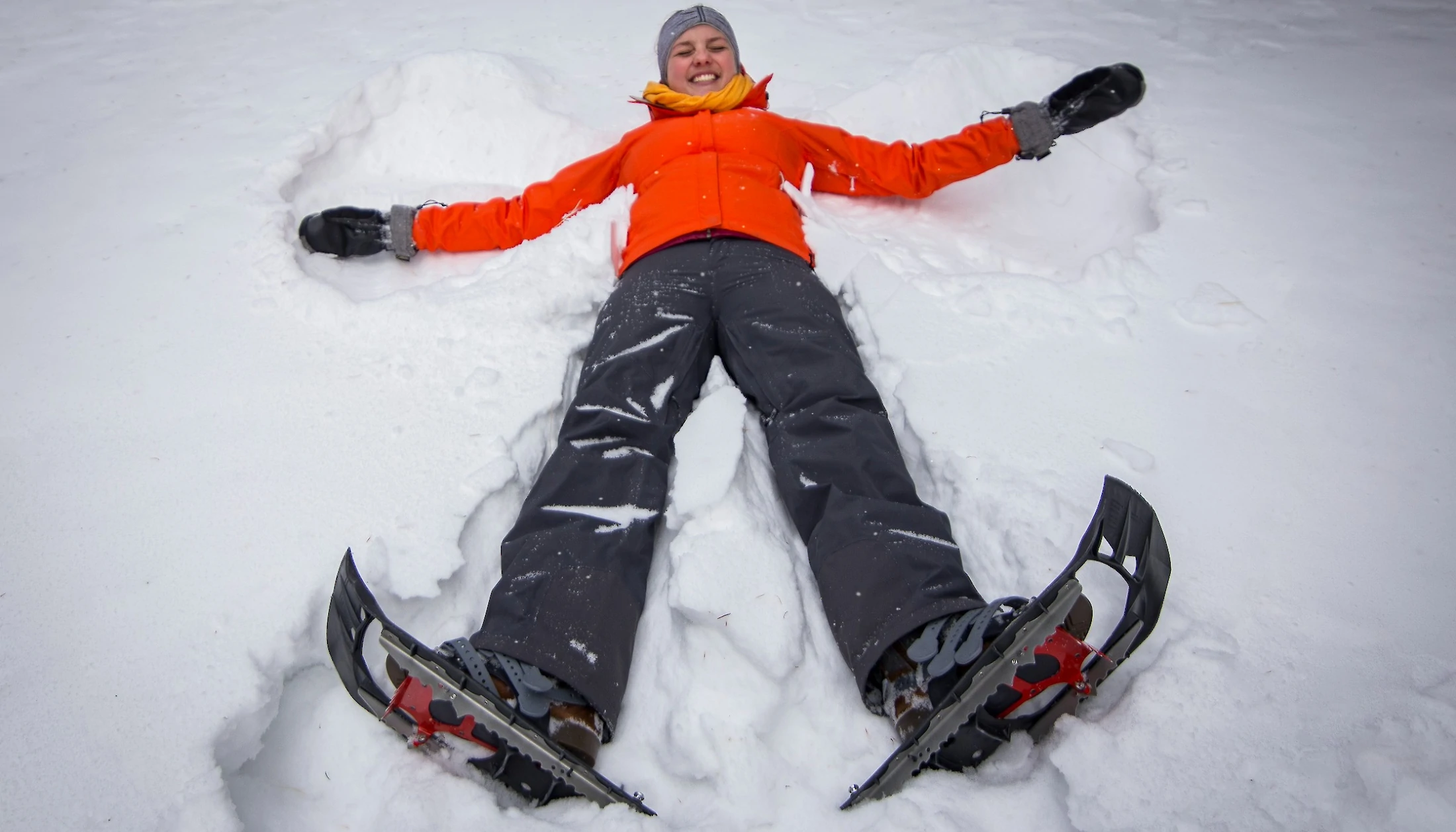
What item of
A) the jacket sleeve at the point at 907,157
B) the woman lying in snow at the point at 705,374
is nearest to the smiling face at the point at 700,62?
the woman lying in snow at the point at 705,374

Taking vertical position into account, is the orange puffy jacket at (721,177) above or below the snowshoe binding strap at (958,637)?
above

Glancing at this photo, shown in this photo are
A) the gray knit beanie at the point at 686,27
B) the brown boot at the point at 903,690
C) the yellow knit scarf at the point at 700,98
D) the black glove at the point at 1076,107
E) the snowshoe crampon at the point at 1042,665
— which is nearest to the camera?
the snowshoe crampon at the point at 1042,665

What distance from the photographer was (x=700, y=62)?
2.39m

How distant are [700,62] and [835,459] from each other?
1554 mm

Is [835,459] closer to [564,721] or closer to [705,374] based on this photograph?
[705,374]

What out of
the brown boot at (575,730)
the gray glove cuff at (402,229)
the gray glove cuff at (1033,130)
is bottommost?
the brown boot at (575,730)

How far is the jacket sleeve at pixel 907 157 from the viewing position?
89.4 inches

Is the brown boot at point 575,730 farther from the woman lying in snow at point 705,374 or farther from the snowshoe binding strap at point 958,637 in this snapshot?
the snowshoe binding strap at point 958,637

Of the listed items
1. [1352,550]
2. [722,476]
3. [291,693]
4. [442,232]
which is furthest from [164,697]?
[1352,550]

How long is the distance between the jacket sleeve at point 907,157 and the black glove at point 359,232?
1.18 m

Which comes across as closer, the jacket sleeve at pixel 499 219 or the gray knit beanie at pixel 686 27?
the jacket sleeve at pixel 499 219

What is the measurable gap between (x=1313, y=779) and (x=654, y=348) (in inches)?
52.1

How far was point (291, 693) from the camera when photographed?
1266 millimetres

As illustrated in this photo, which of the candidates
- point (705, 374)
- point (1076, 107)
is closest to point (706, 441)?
point (705, 374)
